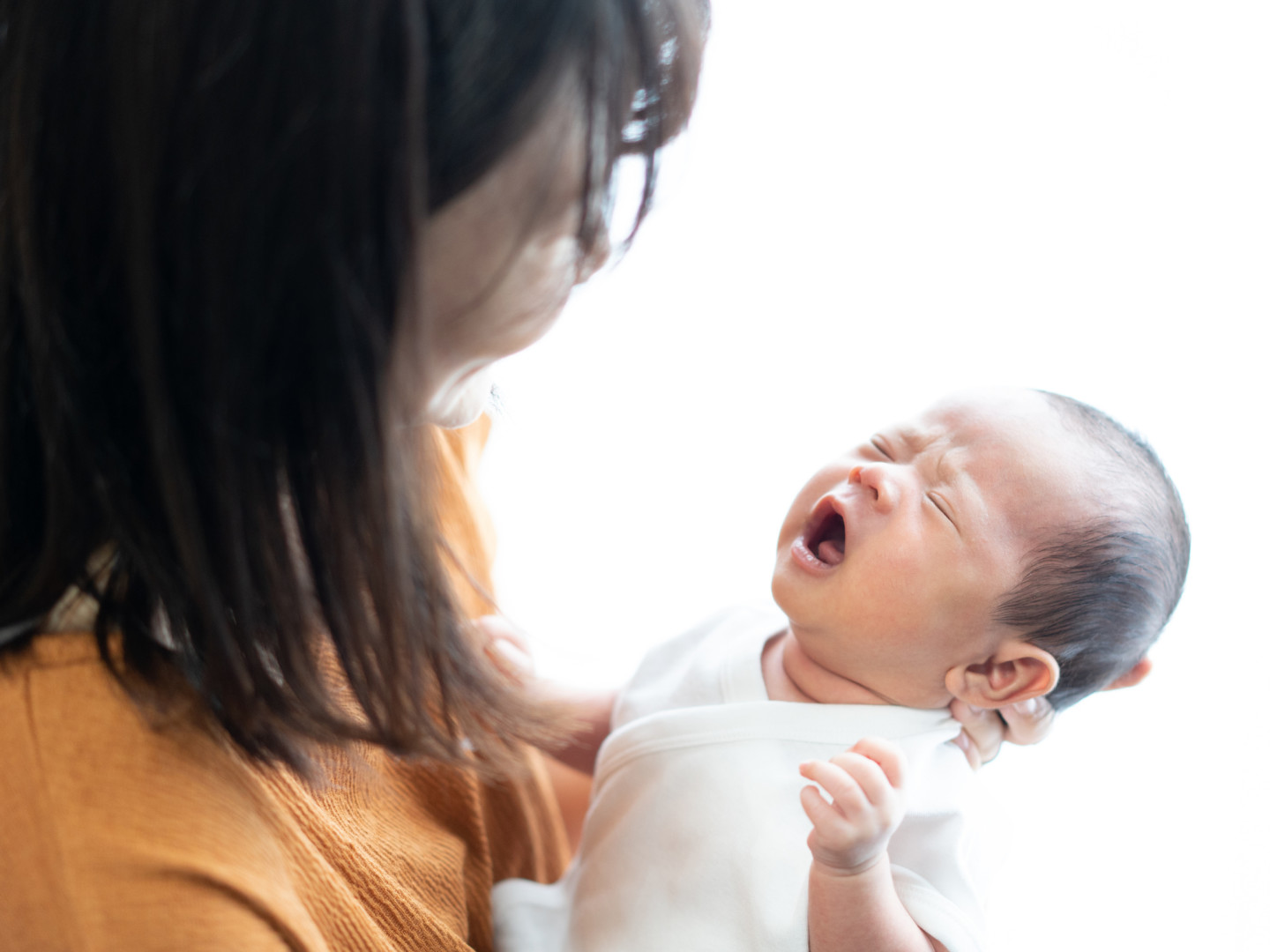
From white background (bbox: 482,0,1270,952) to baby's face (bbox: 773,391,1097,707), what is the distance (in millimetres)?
399

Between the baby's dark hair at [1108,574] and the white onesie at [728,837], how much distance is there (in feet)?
0.45

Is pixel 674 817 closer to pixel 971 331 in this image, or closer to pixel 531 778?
pixel 531 778

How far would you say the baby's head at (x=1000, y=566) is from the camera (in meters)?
0.89

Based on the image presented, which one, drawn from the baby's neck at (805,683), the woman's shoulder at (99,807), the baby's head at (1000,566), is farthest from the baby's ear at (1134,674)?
the woman's shoulder at (99,807)

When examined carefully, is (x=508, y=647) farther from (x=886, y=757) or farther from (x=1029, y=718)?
(x=1029, y=718)

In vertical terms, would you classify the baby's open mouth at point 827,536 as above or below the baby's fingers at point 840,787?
above

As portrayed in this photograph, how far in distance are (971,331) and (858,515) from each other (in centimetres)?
62

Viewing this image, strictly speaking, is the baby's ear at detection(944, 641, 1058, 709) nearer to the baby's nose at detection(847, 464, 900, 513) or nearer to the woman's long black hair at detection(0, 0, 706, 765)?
the baby's nose at detection(847, 464, 900, 513)

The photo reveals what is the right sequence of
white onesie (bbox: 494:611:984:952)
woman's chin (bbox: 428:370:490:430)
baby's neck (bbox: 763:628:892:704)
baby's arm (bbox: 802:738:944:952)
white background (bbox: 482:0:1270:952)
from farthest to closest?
1. white background (bbox: 482:0:1270:952)
2. baby's neck (bbox: 763:628:892:704)
3. white onesie (bbox: 494:611:984:952)
4. baby's arm (bbox: 802:738:944:952)
5. woman's chin (bbox: 428:370:490:430)

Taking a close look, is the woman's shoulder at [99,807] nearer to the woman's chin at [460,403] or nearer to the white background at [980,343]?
the woman's chin at [460,403]

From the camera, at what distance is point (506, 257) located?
0.54 meters

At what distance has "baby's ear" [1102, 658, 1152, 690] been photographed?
3.15ft

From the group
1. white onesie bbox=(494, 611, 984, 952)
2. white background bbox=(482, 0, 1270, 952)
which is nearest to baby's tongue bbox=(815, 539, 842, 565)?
white onesie bbox=(494, 611, 984, 952)

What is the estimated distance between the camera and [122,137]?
458 mm
